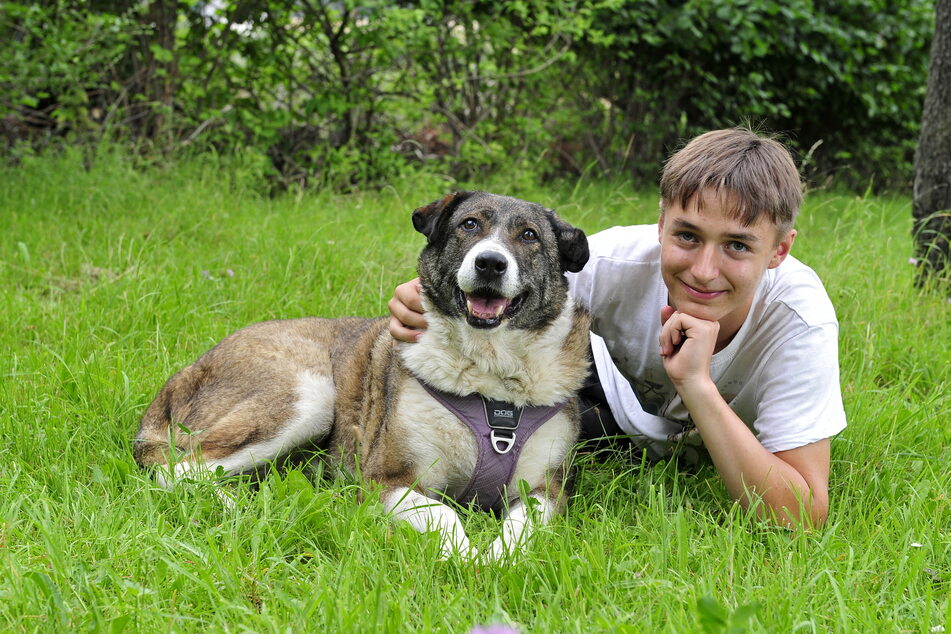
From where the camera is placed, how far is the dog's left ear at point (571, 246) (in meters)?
3.08

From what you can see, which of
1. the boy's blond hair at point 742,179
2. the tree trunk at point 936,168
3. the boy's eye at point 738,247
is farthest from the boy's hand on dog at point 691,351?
the tree trunk at point 936,168

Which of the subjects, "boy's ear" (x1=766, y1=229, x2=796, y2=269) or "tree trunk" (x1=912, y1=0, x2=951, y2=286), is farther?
"tree trunk" (x1=912, y1=0, x2=951, y2=286)

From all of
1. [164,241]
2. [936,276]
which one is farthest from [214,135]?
[936,276]

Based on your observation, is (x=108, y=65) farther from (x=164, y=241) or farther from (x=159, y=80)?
(x=164, y=241)

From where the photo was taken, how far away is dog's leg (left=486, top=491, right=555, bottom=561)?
2.35 m

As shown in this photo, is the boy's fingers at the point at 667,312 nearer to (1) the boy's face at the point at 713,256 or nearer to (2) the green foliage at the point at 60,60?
(1) the boy's face at the point at 713,256

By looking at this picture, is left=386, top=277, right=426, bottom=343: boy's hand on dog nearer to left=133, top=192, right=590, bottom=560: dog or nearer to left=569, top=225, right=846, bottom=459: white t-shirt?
left=133, top=192, right=590, bottom=560: dog

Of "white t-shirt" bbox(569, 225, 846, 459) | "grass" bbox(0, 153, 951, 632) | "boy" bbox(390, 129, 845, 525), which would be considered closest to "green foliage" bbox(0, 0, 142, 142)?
"grass" bbox(0, 153, 951, 632)

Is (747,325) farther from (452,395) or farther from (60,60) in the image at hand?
(60,60)


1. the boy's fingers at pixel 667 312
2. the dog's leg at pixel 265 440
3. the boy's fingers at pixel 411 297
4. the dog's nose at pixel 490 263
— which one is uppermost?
the dog's nose at pixel 490 263

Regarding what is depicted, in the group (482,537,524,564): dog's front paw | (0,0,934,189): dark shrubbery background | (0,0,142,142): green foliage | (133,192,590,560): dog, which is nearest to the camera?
(482,537,524,564): dog's front paw

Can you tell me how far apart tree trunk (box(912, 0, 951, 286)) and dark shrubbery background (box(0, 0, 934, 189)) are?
898mm

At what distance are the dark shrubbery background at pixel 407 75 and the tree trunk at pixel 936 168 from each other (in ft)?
2.94

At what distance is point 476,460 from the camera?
9.52 feet
